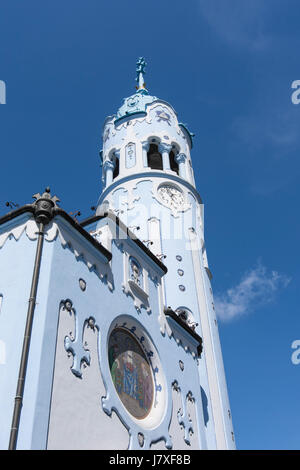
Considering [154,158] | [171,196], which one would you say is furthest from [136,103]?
[171,196]

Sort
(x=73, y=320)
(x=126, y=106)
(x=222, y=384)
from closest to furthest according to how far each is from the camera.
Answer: (x=73, y=320), (x=222, y=384), (x=126, y=106)

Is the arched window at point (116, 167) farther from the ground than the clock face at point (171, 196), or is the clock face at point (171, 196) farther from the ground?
the arched window at point (116, 167)

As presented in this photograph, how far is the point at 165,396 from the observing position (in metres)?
15.5

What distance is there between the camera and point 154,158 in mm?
33062

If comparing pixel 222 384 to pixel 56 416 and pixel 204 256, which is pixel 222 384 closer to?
pixel 204 256

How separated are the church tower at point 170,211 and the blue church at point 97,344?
11 cm

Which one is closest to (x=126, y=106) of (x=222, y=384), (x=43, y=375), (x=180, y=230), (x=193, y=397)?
(x=180, y=230)

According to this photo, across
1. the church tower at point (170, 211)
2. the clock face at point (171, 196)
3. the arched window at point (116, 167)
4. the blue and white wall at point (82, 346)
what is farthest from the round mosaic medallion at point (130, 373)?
the arched window at point (116, 167)

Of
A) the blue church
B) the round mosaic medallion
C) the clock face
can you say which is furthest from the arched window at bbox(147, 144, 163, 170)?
the round mosaic medallion

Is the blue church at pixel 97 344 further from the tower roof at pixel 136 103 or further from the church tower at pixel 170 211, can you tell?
the tower roof at pixel 136 103

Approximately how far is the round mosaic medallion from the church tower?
72.4 inches

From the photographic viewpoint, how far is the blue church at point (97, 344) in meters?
10.6

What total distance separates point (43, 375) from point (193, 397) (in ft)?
26.8

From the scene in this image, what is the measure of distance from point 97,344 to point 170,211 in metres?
14.5
